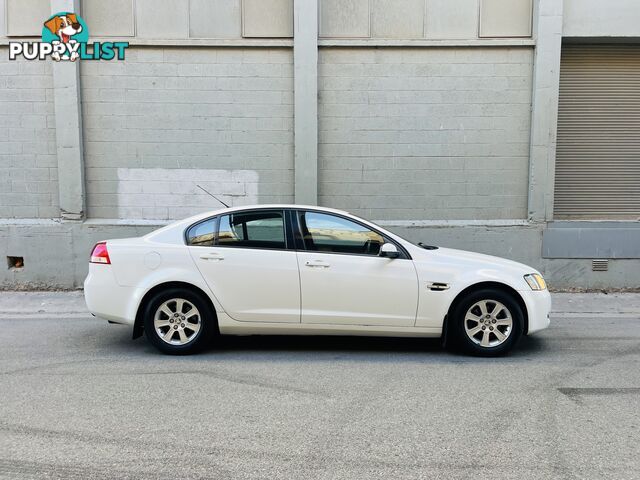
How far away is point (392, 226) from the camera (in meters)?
10.0

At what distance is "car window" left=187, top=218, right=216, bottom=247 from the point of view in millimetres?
6111

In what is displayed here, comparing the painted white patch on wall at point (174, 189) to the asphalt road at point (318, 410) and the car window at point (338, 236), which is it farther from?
the car window at point (338, 236)

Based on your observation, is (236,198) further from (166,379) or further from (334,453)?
(334,453)

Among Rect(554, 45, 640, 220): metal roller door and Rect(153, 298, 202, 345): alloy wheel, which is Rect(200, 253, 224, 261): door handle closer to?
Rect(153, 298, 202, 345): alloy wheel

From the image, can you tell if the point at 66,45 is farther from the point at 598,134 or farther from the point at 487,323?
the point at 598,134

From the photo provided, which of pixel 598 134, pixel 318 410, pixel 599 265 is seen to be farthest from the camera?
pixel 598 134

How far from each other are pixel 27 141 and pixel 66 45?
177 centimetres

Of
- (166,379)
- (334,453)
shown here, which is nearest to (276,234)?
(166,379)

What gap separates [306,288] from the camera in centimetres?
594

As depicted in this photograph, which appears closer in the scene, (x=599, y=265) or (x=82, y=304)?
(x=82, y=304)

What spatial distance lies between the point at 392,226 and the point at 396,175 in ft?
2.93

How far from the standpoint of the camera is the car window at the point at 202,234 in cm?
611

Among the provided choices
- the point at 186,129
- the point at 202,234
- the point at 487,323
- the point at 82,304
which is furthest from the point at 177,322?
the point at 186,129

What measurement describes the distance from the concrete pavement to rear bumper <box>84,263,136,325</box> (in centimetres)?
47
